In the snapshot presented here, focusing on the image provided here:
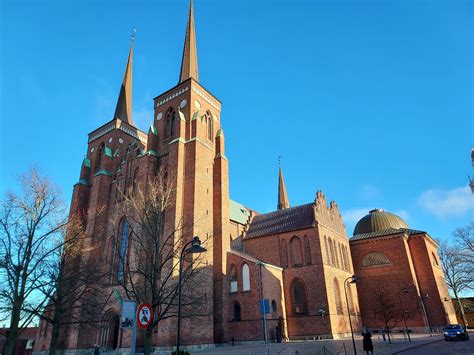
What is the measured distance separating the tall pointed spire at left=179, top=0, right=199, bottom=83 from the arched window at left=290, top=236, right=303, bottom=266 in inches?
835

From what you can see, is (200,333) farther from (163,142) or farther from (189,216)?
(163,142)

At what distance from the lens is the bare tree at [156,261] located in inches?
795

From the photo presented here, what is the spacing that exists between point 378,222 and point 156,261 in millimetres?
35359

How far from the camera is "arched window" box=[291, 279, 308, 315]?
106 feet

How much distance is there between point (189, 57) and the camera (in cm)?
4025

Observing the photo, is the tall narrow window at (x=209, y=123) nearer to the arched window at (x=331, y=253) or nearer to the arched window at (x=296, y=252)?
the arched window at (x=296, y=252)

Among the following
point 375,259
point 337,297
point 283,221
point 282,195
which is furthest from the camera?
point 282,195

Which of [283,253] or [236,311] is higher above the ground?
[283,253]

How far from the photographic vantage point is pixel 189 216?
28734mm

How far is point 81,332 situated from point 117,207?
39.1 ft

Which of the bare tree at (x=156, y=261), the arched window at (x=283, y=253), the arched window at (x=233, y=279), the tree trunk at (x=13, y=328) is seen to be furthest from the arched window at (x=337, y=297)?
the tree trunk at (x=13, y=328)

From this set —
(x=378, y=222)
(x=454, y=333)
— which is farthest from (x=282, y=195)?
(x=454, y=333)

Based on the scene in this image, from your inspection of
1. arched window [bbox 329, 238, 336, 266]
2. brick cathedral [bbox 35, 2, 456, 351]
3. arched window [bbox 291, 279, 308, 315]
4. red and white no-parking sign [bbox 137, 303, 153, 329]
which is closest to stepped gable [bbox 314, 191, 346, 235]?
brick cathedral [bbox 35, 2, 456, 351]

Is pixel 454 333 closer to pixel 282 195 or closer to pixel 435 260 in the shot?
pixel 435 260
